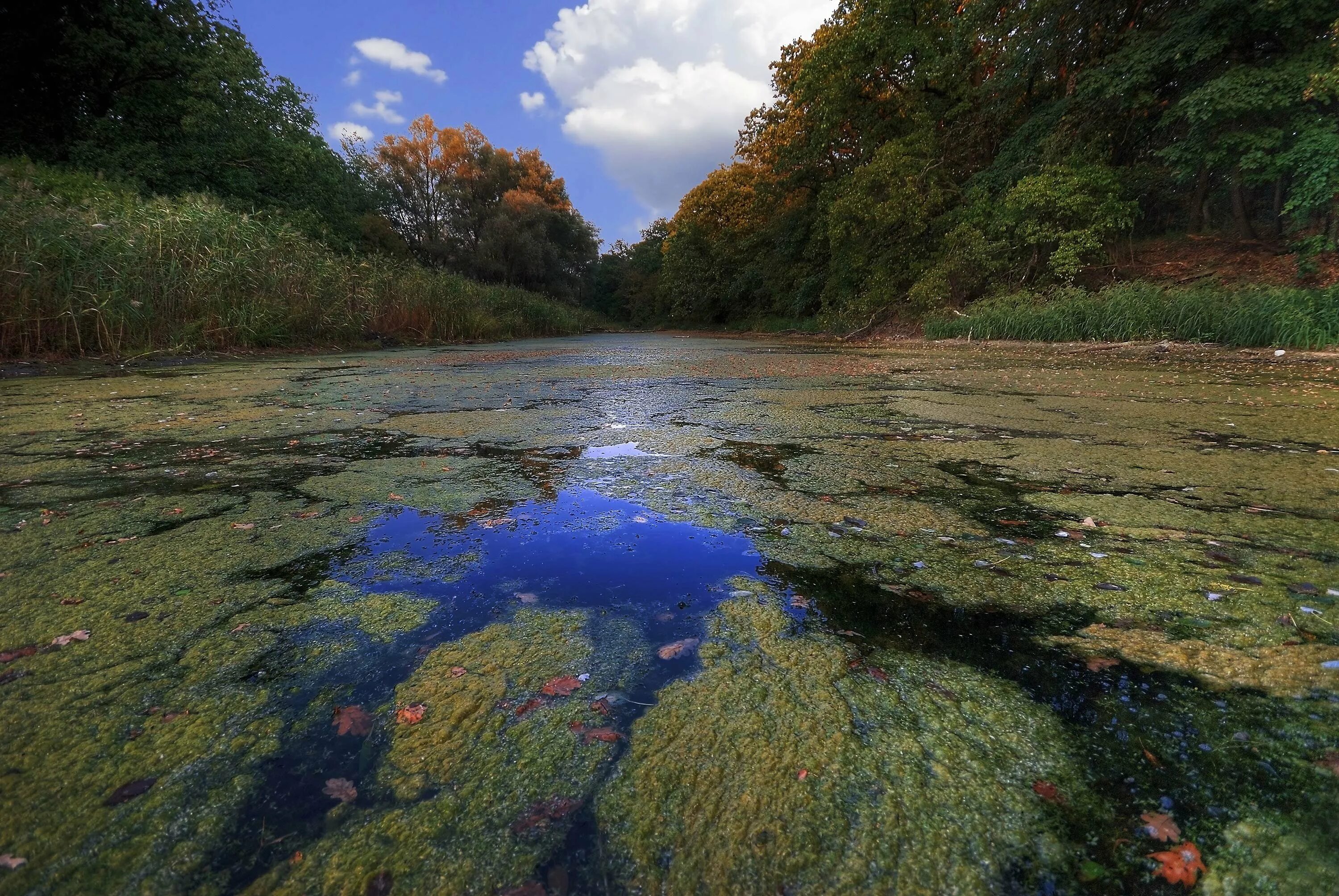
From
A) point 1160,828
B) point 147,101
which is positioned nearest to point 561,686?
point 1160,828

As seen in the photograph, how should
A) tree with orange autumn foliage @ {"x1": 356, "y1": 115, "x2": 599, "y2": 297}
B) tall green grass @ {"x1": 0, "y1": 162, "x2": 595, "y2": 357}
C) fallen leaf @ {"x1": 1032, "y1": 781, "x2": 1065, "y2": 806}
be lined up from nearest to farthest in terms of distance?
fallen leaf @ {"x1": 1032, "y1": 781, "x2": 1065, "y2": 806} → tall green grass @ {"x1": 0, "y1": 162, "x2": 595, "y2": 357} → tree with orange autumn foliage @ {"x1": 356, "y1": 115, "x2": 599, "y2": 297}

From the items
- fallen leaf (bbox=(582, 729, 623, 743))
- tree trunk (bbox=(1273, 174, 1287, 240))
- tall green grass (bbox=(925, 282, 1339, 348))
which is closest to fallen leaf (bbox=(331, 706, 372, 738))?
fallen leaf (bbox=(582, 729, 623, 743))

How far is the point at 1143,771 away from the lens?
78 centimetres

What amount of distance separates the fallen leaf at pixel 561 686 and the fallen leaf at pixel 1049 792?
656 millimetres

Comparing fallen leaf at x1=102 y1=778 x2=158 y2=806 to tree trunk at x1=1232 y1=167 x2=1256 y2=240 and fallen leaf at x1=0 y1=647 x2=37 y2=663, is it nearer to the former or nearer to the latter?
fallen leaf at x1=0 y1=647 x2=37 y2=663

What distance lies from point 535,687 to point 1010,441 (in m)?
2.44

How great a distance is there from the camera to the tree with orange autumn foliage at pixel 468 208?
2345cm

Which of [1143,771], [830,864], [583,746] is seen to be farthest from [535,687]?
[1143,771]

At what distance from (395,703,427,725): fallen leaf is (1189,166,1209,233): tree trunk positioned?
12.5m

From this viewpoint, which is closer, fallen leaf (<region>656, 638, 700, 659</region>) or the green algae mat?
the green algae mat

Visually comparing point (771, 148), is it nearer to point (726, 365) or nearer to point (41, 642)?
point (726, 365)

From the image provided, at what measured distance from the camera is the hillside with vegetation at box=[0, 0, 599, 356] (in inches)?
215

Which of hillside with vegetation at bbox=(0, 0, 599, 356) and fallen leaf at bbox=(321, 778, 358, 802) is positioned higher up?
hillside with vegetation at bbox=(0, 0, 599, 356)

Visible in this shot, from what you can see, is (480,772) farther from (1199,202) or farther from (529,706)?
(1199,202)
